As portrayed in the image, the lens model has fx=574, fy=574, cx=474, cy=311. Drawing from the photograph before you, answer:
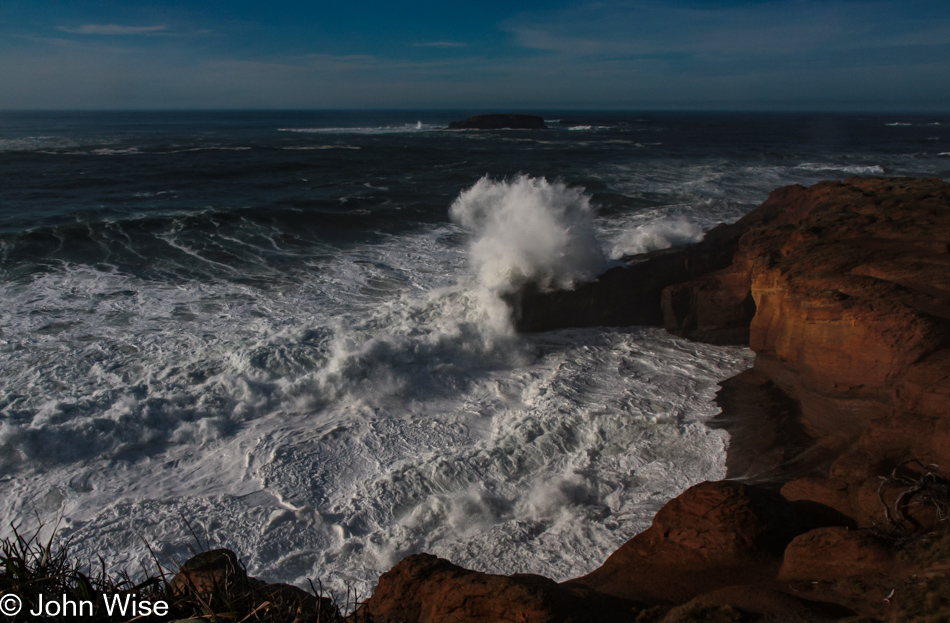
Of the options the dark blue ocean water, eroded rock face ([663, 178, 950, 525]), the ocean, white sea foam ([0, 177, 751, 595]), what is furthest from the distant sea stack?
eroded rock face ([663, 178, 950, 525])

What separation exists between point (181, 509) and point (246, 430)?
142 centimetres

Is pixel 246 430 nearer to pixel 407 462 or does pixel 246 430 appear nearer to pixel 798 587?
pixel 407 462

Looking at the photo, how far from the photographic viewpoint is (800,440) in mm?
6113

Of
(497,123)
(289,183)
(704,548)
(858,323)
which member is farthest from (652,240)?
(497,123)

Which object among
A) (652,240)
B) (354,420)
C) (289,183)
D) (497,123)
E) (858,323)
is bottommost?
(354,420)

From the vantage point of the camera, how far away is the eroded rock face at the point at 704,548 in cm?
381

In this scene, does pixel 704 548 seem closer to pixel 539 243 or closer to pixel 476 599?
pixel 476 599

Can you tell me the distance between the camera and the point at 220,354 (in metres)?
8.23

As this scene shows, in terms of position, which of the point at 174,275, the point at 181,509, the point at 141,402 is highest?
the point at 174,275

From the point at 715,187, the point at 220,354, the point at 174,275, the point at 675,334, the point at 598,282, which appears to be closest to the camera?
the point at 220,354

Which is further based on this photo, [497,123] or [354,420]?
[497,123]

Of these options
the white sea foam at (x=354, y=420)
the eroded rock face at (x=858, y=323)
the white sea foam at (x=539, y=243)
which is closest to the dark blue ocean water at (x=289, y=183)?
the white sea foam at (x=354, y=420)

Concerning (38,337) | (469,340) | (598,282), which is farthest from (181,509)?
(598,282)

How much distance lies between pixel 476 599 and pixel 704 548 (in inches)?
68.1
